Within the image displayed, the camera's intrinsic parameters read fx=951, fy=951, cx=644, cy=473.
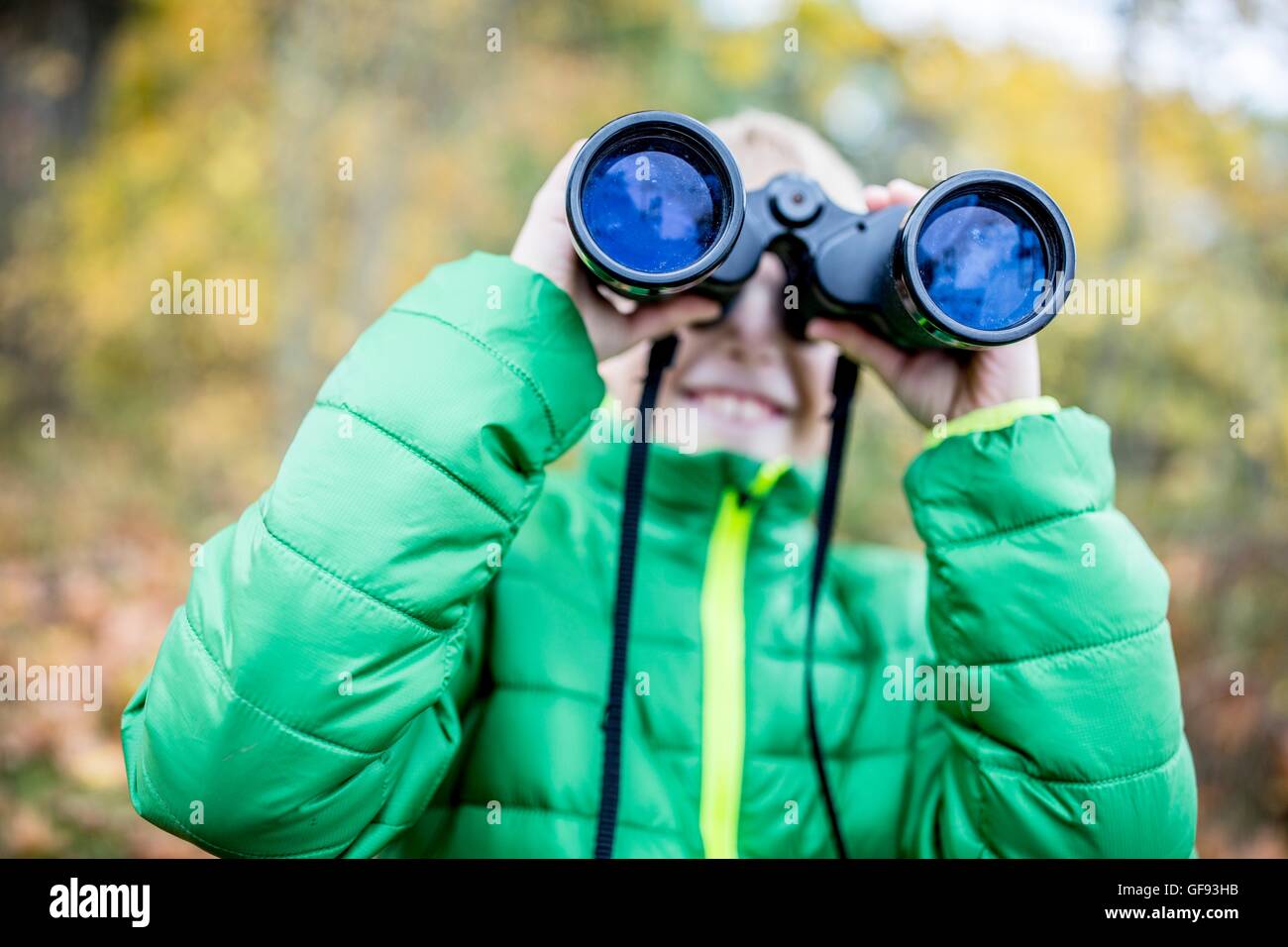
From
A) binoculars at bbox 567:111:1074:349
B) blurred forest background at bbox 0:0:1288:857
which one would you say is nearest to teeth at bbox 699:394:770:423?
binoculars at bbox 567:111:1074:349

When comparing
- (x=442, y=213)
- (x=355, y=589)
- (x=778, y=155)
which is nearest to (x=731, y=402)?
(x=778, y=155)

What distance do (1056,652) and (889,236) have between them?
46 cm

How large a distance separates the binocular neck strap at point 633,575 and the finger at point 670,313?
0.04 metres

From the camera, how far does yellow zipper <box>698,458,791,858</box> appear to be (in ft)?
3.31

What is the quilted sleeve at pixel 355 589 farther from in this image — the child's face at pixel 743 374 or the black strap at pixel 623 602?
the child's face at pixel 743 374

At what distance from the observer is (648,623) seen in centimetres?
108

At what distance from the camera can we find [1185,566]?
2.48 metres

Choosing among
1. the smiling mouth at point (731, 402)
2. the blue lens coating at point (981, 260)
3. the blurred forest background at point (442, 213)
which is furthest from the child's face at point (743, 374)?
the blurred forest background at point (442, 213)

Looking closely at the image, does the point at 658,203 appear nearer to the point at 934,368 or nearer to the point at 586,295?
the point at 586,295

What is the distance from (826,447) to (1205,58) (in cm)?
208

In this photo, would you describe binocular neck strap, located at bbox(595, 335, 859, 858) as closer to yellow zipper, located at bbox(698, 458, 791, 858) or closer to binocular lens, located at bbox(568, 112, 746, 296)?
yellow zipper, located at bbox(698, 458, 791, 858)

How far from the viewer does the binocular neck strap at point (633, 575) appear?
0.98 meters

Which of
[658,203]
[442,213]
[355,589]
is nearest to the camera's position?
[355,589]

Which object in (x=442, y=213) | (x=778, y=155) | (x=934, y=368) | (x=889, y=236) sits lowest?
(x=934, y=368)
